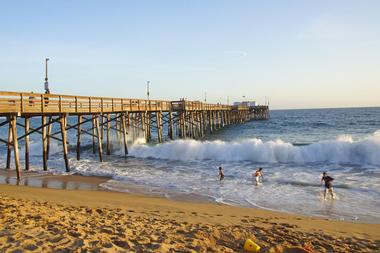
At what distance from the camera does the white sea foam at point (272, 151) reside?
23078 mm

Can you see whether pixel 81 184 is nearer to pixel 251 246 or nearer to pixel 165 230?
pixel 165 230

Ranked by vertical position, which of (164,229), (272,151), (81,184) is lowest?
(81,184)

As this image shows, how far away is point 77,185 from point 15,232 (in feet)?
27.0

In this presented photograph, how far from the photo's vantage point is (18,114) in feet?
45.9

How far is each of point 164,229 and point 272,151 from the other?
18315mm

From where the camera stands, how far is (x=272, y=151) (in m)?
24.8

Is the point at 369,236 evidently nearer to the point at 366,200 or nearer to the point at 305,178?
the point at 366,200

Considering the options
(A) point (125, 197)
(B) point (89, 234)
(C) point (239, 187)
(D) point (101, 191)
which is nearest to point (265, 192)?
(C) point (239, 187)

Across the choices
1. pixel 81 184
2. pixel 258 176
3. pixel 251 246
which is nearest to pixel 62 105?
pixel 81 184

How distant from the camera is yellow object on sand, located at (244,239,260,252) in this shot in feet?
21.0

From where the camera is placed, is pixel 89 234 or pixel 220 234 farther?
pixel 220 234

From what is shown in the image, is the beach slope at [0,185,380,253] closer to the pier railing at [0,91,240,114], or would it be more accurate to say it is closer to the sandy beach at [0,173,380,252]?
the sandy beach at [0,173,380,252]

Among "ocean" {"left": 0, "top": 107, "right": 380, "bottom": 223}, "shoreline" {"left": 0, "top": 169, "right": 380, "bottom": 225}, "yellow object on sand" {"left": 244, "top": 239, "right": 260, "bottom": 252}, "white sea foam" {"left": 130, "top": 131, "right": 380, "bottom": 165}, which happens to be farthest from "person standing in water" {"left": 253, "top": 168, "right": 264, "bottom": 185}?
"yellow object on sand" {"left": 244, "top": 239, "right": 260, "bottom": 252}

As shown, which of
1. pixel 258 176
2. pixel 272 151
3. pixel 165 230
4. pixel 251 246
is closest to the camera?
pixel 251 246
